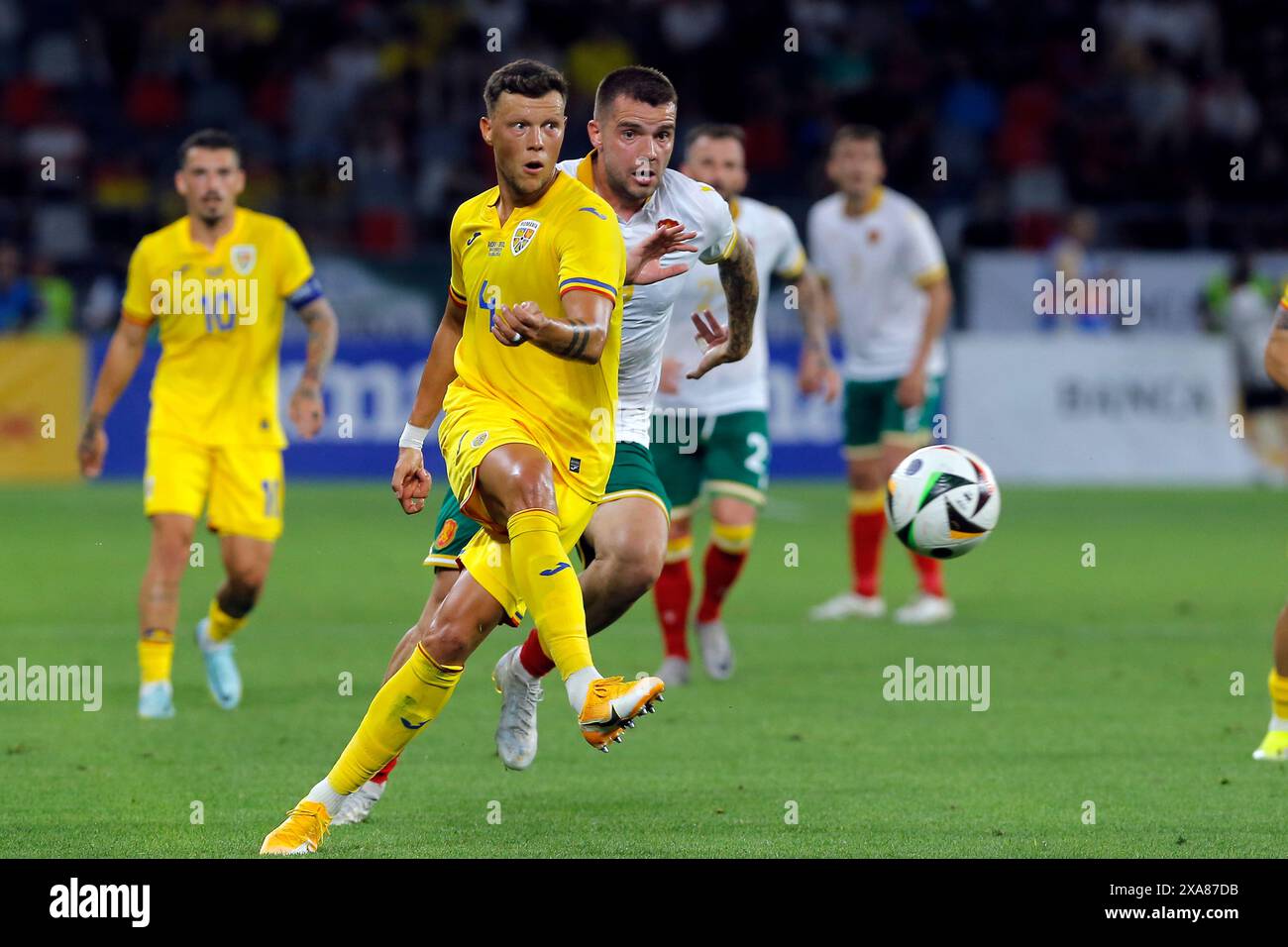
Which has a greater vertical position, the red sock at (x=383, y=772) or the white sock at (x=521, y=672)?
the white sock at (x=521, y=672)

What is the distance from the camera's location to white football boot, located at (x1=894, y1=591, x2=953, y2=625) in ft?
39.9

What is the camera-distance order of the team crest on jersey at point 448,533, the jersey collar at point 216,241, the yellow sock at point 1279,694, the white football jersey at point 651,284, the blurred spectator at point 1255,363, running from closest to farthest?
the team crest on jersey at point 448,533 < the white football jersey at point 651,284 < the yellow sock at point 1279,694 < the jersey collar at point 216,241 < the blurred spectator at point 1255,363

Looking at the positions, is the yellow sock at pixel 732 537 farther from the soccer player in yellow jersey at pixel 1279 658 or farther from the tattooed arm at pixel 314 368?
the soccer player in yellow jersey at pixel 1279 658

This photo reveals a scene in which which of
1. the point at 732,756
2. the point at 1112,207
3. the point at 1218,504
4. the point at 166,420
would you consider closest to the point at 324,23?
the point at 1112,207

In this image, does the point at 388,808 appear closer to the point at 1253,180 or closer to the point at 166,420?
the point at 166,420

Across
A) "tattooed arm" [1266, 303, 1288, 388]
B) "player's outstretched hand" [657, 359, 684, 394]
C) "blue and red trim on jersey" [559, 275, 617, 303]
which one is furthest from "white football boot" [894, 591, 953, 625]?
"blue and red trim on jersey" [559, 275, 617, 303]

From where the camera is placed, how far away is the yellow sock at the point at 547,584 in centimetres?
588

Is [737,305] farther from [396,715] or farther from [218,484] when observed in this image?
[218,484]

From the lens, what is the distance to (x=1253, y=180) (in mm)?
24672

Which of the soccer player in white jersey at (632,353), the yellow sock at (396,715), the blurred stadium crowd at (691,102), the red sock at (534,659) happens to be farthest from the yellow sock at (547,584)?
the blurred stadium crowd at (691,102)

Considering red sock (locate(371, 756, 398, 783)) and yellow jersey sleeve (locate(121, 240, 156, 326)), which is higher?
yellow jersey sleeve (locate(121, 240, 156, 326))

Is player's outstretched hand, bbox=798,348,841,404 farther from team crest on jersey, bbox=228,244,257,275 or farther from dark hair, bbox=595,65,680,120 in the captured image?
dark hair, bbox=595,65,680,120

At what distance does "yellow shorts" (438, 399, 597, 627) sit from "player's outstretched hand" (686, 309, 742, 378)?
99 cm

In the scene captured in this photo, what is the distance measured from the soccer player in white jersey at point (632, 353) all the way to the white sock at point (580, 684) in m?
1.01
